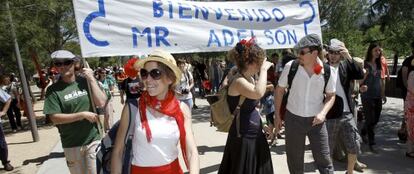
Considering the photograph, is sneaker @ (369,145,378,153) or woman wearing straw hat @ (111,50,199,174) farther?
sneaker @ (369,145,378,153)

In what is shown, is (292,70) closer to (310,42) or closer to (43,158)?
(310,42)

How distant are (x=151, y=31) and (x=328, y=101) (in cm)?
198

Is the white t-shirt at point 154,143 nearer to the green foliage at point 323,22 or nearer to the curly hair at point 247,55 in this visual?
the curly hair at point 247,55

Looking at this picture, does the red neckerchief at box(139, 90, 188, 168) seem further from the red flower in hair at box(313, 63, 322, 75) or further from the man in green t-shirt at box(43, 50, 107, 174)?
the red flower in hair at box(313, 63, 322, 75)

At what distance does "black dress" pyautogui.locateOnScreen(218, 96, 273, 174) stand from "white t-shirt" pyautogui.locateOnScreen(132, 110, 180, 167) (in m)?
1.45

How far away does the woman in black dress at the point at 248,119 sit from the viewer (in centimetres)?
402

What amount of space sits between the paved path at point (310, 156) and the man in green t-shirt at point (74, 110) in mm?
2375

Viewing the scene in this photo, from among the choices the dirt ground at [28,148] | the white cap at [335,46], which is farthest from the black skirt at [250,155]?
the dirt ground at [28,148]

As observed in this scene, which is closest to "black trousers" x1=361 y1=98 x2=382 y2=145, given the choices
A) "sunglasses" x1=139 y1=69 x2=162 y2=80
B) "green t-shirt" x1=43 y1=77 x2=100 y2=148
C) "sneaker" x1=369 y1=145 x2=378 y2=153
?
"sneaker" x1=369 y1=145 x2=378 y2=153

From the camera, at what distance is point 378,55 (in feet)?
23.1

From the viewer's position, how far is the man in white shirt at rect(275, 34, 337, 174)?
4277 millimetres

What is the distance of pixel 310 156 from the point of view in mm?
6875

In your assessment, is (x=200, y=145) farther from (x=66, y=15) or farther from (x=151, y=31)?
(x=66, y=15)

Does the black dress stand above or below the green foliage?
below
